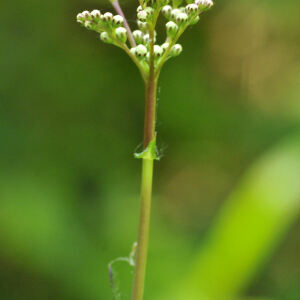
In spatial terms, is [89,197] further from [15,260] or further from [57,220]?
[15,260]

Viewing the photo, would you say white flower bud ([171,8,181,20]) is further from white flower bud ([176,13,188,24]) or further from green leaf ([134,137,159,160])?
green leaf ([134,137,159,160])

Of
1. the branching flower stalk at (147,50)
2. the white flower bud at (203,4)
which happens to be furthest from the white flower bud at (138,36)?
the white flower bud at (203,4)

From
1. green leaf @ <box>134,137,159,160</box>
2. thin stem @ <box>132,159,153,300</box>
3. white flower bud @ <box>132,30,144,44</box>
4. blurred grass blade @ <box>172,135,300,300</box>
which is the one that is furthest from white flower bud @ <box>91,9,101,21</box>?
blurred grass blade @ <box>172,135,300,300</box>

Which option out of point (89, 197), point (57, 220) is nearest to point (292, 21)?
point (89, 197)

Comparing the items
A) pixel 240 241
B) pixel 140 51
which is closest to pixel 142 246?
pixel 140 51

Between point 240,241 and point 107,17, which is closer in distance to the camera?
point 107,17

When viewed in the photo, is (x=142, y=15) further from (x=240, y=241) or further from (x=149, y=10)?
(x=240, y=241)
